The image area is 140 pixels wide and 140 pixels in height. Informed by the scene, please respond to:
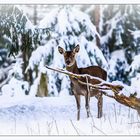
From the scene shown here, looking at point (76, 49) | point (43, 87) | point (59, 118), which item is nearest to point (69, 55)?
point (76, 49)

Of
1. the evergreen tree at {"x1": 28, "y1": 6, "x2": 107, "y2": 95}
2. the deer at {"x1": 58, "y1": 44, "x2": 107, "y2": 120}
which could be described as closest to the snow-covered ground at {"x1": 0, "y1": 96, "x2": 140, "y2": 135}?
the deer at {"x1": 58, "y1": 44, "x2": 107, "y2": 120}

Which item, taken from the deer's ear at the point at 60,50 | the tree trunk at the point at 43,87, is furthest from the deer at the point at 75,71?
the tree trunk at the point at 43,87

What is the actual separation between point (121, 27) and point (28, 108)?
96 centimetres

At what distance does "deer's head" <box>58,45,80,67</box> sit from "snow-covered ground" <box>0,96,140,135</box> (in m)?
0.27

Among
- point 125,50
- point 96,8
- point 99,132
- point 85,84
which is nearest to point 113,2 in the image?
point 96,8

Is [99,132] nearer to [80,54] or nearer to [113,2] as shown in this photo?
[80,54]

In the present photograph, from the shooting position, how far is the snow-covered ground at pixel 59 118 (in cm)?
390

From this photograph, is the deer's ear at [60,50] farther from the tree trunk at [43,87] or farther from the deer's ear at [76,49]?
the tree trunk at [43,87]

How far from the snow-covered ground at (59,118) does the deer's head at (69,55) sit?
27 centimetres

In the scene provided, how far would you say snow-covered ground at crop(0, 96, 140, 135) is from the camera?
12.8 feet

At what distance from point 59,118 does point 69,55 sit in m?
0.49

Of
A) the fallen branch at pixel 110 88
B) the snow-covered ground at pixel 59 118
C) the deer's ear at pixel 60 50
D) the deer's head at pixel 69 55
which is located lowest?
the snow-covered ground at pixel 59 118

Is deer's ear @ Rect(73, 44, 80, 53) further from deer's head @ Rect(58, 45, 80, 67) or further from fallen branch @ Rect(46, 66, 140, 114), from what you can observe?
fallen branch @ Rect(46, 66, 140, 114)

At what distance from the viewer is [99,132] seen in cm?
391
